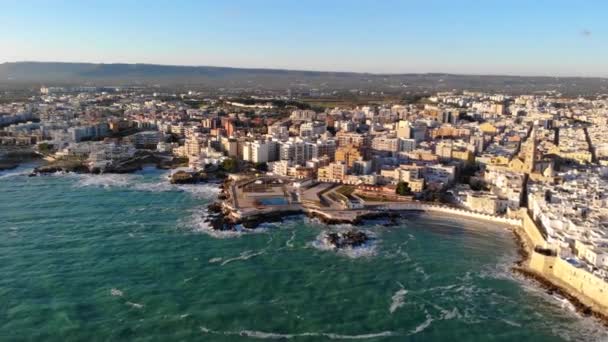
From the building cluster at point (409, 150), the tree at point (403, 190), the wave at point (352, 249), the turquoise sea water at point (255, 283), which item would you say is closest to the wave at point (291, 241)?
the turquoise sea water at point (255, 283)

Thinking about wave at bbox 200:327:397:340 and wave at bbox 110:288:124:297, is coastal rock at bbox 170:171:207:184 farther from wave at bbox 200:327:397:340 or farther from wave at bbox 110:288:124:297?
wave at bbox 200:327:397:340

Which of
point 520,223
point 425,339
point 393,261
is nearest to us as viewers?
point 425,339

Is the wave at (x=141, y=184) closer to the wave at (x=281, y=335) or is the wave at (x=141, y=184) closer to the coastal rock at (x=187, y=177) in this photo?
the coastal rock at (x=187, y=177)

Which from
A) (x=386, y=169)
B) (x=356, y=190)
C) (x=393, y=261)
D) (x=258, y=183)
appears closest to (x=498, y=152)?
(x=386, y=169)

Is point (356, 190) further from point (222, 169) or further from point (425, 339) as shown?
point (425, 339)

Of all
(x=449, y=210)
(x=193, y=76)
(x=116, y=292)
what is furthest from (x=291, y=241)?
(x=193, y=76)

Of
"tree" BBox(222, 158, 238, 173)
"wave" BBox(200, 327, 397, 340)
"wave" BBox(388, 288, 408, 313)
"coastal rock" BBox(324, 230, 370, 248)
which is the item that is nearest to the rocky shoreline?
"wave" BBox(388, 288, 408, 313)
